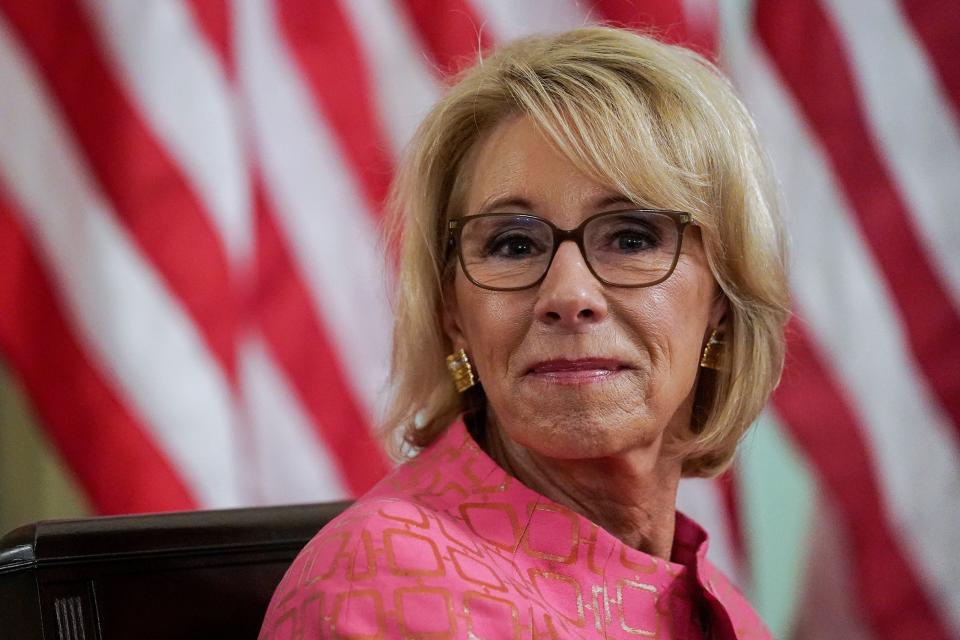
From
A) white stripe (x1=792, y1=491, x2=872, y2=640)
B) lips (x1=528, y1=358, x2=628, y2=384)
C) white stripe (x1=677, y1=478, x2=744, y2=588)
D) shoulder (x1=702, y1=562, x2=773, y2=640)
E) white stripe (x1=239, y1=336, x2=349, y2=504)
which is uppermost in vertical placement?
lips (x1=528, y1=358, x2=628, y2=384)

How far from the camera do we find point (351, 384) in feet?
7.48

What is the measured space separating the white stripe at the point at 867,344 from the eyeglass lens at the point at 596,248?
119 cm

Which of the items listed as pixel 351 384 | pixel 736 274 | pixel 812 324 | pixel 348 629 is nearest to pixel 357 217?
pixel 351 384

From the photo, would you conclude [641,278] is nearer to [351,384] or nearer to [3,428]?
[351,384]

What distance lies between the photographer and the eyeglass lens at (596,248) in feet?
3.95

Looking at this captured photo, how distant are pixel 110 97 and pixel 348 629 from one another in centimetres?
147

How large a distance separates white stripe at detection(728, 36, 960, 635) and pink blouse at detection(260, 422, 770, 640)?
108cm

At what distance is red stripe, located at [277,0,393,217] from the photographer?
2.25 metres

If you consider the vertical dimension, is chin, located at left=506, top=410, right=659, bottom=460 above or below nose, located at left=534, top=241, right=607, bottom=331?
below

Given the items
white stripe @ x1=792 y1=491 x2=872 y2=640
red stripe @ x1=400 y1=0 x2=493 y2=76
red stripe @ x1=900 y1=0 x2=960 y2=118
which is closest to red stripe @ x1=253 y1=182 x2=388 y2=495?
red stripe @ x1=400 y1=0 x2=493 y2=76

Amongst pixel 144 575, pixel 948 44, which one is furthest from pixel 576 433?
pixel 948 44

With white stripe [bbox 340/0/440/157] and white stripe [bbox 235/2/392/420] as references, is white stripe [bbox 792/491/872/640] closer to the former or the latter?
white stripe [bbox 235/2/392/420]

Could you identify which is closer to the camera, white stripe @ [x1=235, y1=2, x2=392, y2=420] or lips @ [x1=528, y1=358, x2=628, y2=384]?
lips @ [x1=528, y1=358, x2=628, y2=384]

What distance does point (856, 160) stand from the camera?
7.70 ft
